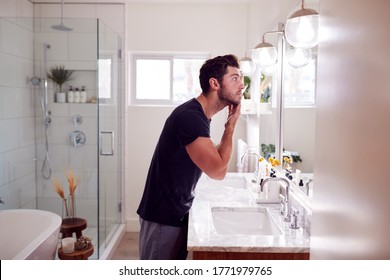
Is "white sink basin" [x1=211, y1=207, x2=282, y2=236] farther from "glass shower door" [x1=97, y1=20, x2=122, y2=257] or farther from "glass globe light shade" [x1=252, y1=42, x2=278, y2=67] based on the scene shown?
"glass shower door" [x1=97, y1=20, x2=122, y2=257]

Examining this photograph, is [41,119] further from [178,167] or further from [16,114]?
[178,167]

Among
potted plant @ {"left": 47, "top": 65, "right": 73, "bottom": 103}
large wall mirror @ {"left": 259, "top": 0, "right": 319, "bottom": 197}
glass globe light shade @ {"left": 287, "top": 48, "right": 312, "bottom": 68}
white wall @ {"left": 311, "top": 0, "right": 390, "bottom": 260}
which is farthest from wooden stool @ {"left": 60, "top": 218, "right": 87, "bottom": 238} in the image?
white wall @ {"left": 311, "top": 0, "right": 390, "bottom": 260}

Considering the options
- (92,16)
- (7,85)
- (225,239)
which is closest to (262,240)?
(225,239)

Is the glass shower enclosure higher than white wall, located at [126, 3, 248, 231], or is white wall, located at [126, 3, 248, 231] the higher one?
white wall, located at [126, 3, 248, 231]

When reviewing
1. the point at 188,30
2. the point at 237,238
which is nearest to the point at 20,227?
the point at 237,238

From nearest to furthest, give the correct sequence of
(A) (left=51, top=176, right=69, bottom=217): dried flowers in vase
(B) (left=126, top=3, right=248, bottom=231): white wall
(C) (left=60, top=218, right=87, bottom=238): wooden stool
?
(C) (left=60, top=218, right=87, bottom=238): wooden stool → (A) (left=51, top=176, right=69, bottom=217): dried flowers in vase → (B) (left=126, top=3, right=248, bottom=231): white wall

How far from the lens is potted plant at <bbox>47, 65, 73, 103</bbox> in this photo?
286 centimetres

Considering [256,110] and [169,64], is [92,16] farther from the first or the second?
[256,110]

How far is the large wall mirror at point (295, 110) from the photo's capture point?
4.66 feet

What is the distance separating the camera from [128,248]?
2.85 metres

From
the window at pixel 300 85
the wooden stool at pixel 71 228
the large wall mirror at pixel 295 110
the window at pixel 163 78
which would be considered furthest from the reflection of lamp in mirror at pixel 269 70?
the wooden stool at pixel 71 228

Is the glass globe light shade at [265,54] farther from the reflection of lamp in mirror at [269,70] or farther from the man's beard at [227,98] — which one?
the man's beard at [227,98]

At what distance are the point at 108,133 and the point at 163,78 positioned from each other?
69 centimetres

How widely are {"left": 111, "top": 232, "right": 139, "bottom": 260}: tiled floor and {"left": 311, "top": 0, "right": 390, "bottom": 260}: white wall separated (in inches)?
86.9
